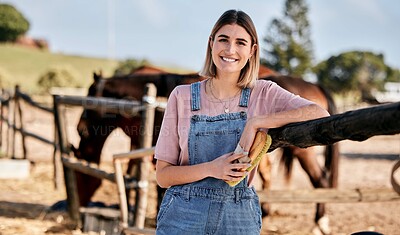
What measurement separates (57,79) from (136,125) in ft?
106

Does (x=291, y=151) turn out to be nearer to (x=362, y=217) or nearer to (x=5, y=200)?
(x=362, y=217)

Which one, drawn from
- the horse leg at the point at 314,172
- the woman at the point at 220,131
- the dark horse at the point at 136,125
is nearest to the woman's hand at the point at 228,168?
the woman at the point at 220,131

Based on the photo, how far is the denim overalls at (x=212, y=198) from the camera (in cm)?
158

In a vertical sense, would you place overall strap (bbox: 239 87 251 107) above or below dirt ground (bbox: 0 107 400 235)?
above

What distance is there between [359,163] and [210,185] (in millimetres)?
8723

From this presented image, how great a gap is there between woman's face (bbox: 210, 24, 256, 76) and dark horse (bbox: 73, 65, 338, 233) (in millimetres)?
3442

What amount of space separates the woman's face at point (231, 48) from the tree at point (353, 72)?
50142 millimetres

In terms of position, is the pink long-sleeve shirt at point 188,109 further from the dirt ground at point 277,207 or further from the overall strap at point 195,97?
the dirt ground at point 277,207

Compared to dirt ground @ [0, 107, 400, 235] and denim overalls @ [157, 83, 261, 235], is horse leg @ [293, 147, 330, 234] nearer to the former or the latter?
dirt ground @ [0, 107, 400, 235]

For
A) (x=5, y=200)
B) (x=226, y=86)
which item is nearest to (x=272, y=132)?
(x=226, y=86)

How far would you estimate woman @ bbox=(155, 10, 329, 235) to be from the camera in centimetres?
157

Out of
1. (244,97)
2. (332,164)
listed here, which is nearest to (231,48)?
(244,97)

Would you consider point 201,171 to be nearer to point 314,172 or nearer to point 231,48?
point 231,48

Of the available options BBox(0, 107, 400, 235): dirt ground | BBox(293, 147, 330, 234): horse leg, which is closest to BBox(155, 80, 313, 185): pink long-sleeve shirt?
BBox(0, 107, 400, 235): dirt ground
